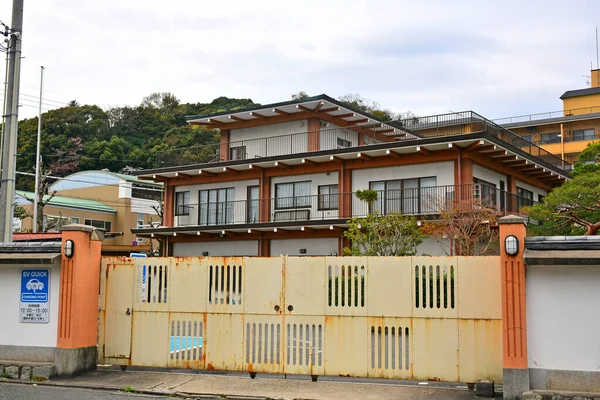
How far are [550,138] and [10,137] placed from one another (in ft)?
162

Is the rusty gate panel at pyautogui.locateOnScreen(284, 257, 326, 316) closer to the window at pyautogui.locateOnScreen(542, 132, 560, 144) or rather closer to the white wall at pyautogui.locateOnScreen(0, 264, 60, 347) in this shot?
the white wall at pyautogui.locateOnScreen(0, 264, 60, 347)

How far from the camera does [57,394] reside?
10211mm

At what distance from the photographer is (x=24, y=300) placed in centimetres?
1209

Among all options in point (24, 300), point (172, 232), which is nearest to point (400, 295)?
point (24, 300)

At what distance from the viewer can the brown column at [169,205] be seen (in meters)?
34.6

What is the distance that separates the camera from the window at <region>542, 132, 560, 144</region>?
5422 centimetres

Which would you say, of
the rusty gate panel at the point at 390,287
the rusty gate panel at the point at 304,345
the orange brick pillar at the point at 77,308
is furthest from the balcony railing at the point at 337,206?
the orange brick pillar at the point at 77,308

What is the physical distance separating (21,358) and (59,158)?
56.2m

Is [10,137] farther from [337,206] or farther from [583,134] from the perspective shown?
[583,134]

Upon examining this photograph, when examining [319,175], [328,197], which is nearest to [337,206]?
[328,197]

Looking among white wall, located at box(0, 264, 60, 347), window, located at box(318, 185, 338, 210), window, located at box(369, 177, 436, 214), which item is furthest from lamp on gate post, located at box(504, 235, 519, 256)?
window, located at box(318, 185, 338, 210)

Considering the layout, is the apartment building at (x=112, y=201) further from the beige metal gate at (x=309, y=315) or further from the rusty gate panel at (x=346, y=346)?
the rusty gate panel at (x=346, y=346)

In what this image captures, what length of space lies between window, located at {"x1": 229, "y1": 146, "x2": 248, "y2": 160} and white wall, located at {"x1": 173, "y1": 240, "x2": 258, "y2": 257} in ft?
15.2

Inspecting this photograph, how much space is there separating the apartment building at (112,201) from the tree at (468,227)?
30216mm
